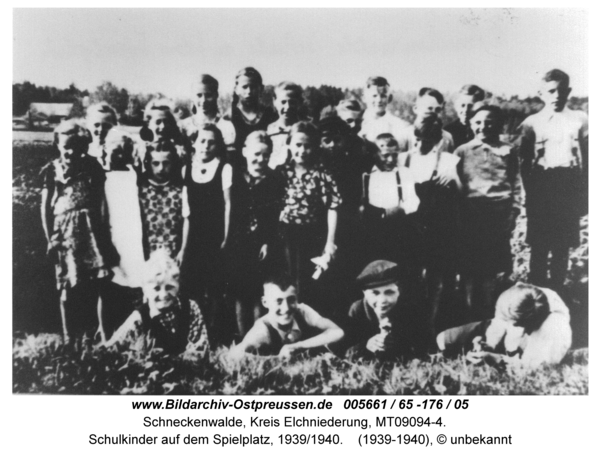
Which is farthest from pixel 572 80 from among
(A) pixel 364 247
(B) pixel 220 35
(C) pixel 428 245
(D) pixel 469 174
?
(B) pixel 220 35

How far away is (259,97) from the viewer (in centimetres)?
282

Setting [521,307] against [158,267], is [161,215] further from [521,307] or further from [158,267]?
[521,307]

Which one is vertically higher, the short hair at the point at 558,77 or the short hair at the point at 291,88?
the short hair at the point at 558,77

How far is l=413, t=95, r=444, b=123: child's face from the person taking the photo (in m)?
2.82

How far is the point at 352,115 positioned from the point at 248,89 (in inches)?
21.4

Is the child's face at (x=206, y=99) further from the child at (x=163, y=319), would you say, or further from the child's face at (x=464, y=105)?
→ the child's face at (x=464, y=105)

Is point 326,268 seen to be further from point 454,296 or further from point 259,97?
point 259,97

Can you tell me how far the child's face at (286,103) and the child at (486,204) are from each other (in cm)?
86

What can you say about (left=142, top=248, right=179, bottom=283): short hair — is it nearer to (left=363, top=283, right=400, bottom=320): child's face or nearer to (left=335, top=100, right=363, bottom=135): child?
(left=363, top=283, right=400, bottom=320): child's face

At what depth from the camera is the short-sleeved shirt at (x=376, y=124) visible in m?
2.83

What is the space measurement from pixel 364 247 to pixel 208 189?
2.75ft

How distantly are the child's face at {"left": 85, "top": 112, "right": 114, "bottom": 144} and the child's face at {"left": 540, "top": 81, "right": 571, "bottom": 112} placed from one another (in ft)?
7.26

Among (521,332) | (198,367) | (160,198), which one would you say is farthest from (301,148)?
(521,332)

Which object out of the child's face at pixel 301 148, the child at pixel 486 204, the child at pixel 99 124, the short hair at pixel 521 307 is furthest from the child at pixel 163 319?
the short hair at pixel 521 307
